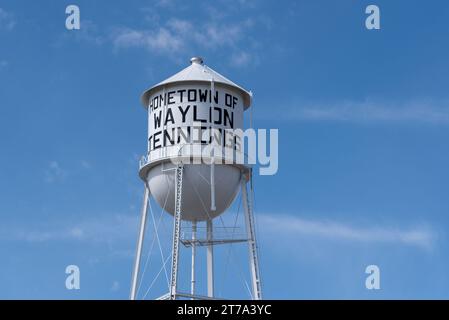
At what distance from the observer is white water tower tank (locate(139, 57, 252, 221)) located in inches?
1517

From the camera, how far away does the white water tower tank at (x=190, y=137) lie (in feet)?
126

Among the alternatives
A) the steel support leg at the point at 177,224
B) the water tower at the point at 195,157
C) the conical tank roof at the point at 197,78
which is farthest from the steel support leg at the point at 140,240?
the conical tank roof at the point at 197,78

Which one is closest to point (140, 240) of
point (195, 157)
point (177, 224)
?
point (177, 224)

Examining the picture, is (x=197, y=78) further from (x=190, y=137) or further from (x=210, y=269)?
Answer: (x=210, y=269)

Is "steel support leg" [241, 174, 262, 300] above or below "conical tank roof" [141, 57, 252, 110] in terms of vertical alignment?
below

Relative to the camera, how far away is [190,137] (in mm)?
38594

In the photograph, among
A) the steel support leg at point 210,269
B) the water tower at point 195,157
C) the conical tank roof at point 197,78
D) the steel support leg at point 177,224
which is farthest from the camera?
the steel support leg at point 210,269

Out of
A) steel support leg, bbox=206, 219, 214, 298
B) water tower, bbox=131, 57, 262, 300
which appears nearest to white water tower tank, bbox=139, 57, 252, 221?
water tower, bbox=131, 57, 262, 300

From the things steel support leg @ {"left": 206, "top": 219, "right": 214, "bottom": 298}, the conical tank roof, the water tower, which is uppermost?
the conical tank roof

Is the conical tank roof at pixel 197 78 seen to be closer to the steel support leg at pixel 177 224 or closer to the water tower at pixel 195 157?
the water tower at pixel 195 157

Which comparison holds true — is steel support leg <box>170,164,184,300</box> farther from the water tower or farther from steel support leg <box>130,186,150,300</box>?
steel support leg <box>130,186,150,300</box>
